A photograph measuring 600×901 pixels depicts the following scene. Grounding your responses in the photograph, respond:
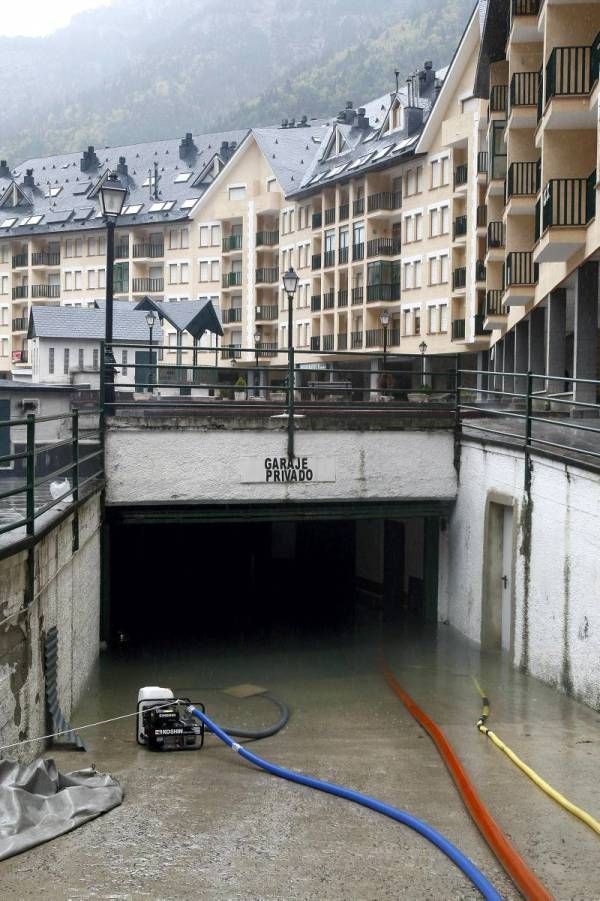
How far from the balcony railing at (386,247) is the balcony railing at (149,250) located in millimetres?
31371

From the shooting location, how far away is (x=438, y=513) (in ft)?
62.5

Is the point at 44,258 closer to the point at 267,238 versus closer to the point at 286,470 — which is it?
the point at 267,238

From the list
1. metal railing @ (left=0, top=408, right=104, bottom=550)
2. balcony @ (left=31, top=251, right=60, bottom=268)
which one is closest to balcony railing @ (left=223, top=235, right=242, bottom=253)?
balcony @ (left=31, top=251, right=60, bottom=268)

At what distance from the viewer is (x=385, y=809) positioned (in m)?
8.52

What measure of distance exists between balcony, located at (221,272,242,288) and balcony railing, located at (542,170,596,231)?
63973 mm

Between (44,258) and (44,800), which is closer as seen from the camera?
(44,800)

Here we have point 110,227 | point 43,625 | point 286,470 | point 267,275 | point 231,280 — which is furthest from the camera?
point 231,280

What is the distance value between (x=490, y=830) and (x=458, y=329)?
52.1 meters

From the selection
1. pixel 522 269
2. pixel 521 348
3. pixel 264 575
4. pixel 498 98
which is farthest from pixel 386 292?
pixel 264 575

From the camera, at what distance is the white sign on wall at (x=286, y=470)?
1747cm

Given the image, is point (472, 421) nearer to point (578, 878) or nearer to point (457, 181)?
point (578, 878)

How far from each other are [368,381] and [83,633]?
56.4 metres

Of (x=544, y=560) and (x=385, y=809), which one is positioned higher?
(x=544, y=560)

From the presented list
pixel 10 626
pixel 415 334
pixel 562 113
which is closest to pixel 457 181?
pixel 415 334
